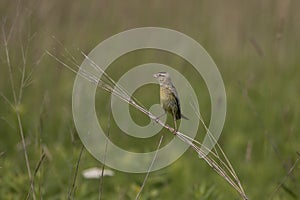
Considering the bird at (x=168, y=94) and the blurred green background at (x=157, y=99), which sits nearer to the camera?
the bird at (x=168, y=94)

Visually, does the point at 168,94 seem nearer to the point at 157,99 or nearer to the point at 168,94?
the point at 168,94

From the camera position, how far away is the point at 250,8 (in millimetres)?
7234

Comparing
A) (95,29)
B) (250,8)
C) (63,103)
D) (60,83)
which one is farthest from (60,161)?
(250,8)

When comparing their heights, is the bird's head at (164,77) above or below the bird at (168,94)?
above

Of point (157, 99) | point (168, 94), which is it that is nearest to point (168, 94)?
point (168, 94)

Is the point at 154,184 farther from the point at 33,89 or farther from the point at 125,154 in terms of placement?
the point at 33,89

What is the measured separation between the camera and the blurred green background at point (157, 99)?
3.79 m

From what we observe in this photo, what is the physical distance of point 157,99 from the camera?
5.92 metres

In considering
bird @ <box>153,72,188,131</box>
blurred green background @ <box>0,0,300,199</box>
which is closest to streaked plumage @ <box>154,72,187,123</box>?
bird @ <box>153,72,188,131</box>

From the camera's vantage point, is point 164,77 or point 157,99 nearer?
point 164,77

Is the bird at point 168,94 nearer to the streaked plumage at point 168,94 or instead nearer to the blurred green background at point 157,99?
the streaked plumage at point 168,94

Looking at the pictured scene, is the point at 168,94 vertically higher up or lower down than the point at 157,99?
higher up

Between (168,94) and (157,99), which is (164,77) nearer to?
(168,94)

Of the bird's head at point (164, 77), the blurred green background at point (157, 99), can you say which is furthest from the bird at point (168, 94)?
the blurred green background at point (157, 99)
